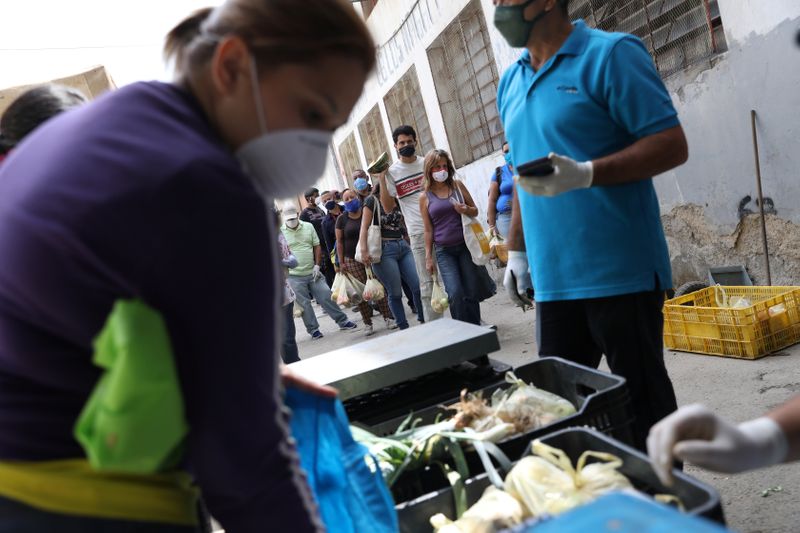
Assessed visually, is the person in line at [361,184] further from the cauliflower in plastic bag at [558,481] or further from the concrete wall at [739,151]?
the cauliflower in plastic bag at [558,481]

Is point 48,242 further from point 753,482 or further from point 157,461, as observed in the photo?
point 753,482

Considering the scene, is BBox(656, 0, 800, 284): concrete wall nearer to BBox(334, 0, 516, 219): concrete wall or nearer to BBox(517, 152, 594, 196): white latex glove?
BBox(517, 152, 594, 196): white latex glove

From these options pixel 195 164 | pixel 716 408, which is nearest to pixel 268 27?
pixel 195 164

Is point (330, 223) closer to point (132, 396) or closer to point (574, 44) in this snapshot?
point (574, 44)

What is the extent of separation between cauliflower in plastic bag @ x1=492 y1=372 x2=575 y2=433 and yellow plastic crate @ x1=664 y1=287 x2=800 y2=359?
2.62 meters

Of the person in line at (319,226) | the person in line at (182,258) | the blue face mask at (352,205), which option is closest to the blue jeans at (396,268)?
the blue face mask at (352,205)

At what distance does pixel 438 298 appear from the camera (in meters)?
6.32

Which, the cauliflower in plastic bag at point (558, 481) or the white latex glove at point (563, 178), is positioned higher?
the white latex glove at point (563, 178)

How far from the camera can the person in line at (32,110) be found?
2.41 meters

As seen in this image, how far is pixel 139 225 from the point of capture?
865mm

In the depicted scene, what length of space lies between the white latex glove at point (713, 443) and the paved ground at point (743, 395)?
1.51 metres

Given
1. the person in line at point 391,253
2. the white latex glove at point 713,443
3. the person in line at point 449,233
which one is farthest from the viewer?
the person in line at point 391,253

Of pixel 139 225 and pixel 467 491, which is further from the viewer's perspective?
pixel 467 491

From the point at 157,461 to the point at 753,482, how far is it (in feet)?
8.95
